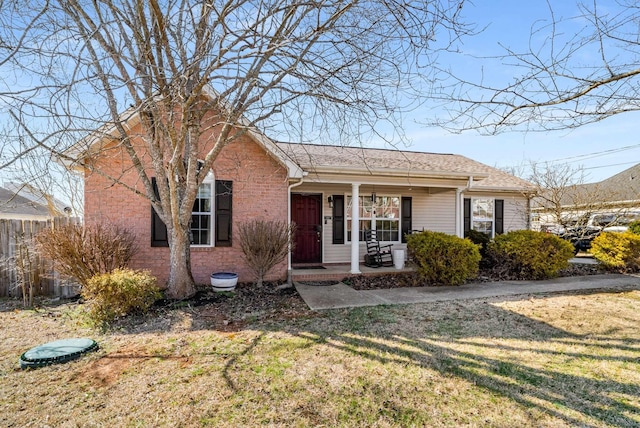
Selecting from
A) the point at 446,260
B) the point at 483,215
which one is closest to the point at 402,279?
Result: the point at 446,260

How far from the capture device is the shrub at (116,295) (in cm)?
520

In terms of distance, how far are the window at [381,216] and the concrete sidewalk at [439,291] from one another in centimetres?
361

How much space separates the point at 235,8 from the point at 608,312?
817cm

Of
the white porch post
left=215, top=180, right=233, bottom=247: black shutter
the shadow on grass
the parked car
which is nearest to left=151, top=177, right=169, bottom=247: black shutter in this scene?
left=215, top=180, right=233, bottom=247: black shutter

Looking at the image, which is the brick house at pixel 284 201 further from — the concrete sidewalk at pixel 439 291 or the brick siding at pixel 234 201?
the concrete sidewalk at pixel 439 291

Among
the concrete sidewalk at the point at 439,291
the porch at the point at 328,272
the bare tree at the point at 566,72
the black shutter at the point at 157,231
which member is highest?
the bare tree at the point at 566,72

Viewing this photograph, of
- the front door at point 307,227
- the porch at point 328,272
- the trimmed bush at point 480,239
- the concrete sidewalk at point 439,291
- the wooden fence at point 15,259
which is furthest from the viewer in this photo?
the trimmed bush at point 480,239

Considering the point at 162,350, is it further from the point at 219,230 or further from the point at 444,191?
the point at 444,191

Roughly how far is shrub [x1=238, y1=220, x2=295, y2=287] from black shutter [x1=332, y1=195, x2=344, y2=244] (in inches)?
133

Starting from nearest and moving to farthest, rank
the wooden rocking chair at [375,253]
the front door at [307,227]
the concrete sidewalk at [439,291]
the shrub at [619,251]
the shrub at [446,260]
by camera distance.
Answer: the concrete sidewalk at [439,291], the shrub at [446,260], the shrub at [619,251], the wooden rocking chair at [375,253], the front door at [307,227]

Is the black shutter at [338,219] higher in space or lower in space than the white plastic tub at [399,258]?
higher

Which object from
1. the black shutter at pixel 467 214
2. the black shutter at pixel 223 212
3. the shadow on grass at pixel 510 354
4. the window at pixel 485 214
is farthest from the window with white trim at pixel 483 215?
the black shutter at pixel 223 212

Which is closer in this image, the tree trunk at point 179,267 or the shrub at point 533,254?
the tree trunk at point 179,267

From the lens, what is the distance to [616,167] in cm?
2581
